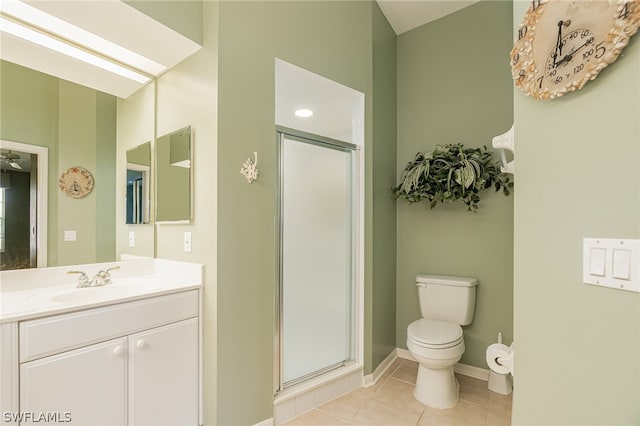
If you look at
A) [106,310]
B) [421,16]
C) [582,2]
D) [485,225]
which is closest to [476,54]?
[421,16]

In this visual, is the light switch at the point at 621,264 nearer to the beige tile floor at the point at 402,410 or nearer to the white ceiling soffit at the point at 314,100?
the beige tile floor at the point at 402,410

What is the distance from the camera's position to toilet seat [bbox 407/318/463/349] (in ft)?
6.46

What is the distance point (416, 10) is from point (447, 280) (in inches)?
91.5

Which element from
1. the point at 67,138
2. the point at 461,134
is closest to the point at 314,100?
the point at 461,134

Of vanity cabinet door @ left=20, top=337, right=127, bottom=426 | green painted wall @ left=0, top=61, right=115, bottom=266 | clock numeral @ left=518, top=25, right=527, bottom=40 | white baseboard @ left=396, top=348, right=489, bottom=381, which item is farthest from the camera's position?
white baseboard @ left=396, top=348, right=489, bottom=381

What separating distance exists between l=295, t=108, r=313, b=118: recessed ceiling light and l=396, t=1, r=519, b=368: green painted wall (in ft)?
3.57

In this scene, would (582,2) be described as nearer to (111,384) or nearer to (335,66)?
(335,66)

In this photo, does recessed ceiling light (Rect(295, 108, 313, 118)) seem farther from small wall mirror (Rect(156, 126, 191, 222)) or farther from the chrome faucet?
the chrome faucet

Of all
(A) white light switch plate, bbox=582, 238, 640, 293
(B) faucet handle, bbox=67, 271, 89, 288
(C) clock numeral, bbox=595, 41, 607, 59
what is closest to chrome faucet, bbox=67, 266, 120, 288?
(B) faucet handle, bbox=67, 271, 89, 288

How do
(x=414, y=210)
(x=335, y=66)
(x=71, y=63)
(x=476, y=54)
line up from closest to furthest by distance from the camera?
(x=71, y=63), (x=335, y=66), (x=476, y=54), (x=414, y=210)

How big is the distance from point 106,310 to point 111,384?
0.35m

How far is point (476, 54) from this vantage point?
98.9 inches

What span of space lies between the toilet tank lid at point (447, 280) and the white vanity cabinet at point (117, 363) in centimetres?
175

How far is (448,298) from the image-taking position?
7.79ft
